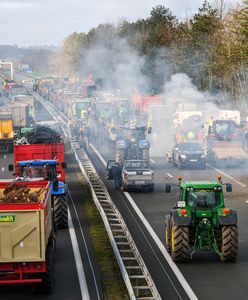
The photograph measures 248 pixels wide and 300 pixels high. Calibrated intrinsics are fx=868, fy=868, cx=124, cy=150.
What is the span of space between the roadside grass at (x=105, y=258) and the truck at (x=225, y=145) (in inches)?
713

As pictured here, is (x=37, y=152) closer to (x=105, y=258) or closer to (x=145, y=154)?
(x=145, y=154)

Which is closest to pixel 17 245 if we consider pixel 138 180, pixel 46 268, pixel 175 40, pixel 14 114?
pixel 46 268

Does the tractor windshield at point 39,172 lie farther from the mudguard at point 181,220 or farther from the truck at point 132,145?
the truck at point 132,145

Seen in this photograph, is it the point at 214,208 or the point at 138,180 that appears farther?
the point at 138,180

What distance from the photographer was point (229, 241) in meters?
24.0

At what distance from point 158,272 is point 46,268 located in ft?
14.4

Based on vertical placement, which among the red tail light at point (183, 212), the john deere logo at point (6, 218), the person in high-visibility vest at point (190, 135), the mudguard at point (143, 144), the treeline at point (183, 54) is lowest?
the person in high-visibility vest at point (190, 135)

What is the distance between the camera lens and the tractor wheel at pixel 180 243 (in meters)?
24.2

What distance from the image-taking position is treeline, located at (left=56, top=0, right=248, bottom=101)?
9008cm

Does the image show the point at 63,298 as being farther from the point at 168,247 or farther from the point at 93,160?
the point at 93,160

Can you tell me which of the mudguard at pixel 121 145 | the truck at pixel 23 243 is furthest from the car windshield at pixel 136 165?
the truck at pixel 23 243

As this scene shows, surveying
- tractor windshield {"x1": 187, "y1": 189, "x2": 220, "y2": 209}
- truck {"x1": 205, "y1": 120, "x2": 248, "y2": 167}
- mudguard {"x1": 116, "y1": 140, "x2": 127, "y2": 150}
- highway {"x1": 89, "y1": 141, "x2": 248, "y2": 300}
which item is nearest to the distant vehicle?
highway {"x1": 89, "y1": 141, "x2": 248, "y2": 300}

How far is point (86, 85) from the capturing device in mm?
108500

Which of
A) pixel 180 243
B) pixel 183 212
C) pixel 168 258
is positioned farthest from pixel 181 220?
pixel 168 258
